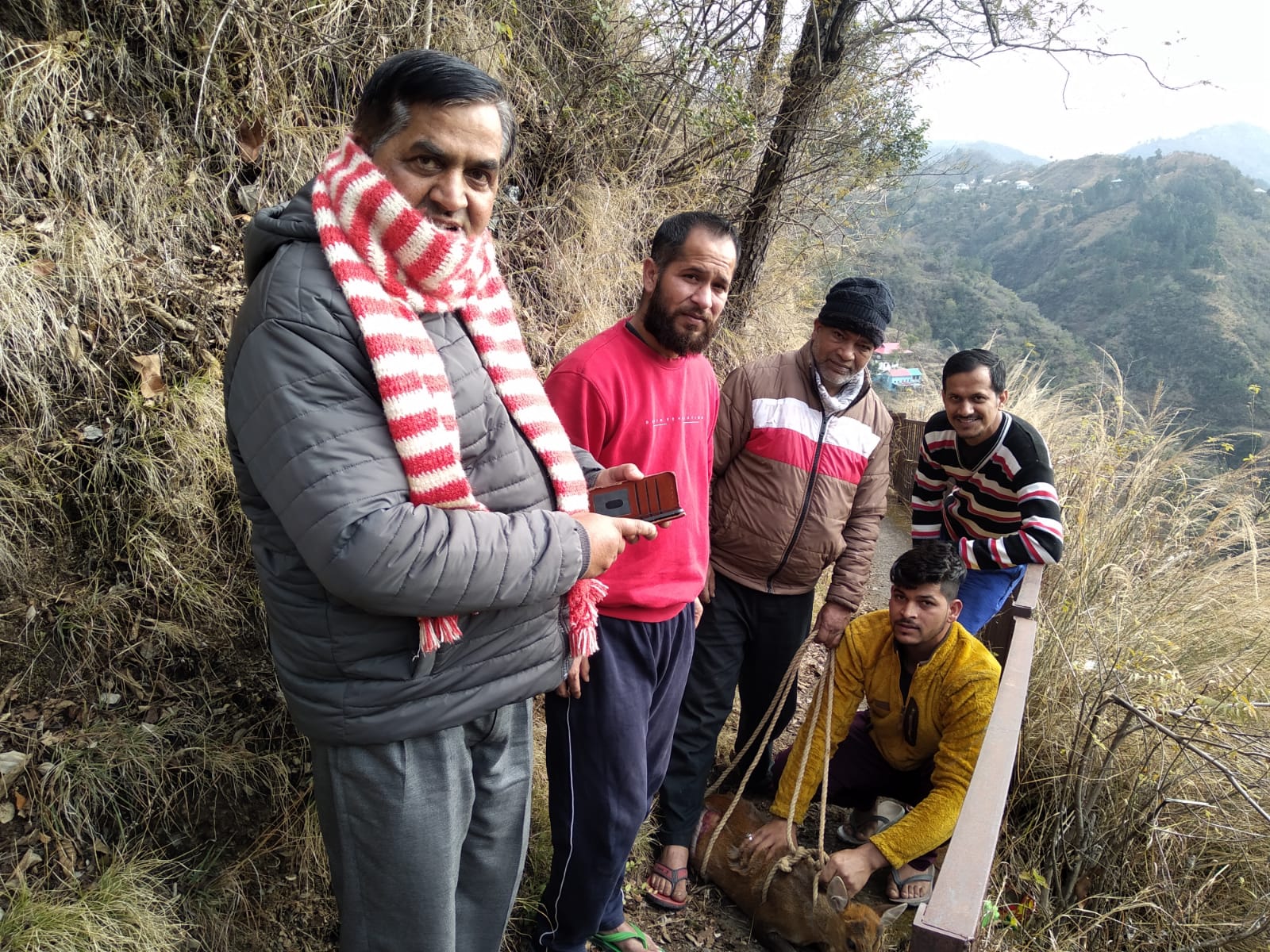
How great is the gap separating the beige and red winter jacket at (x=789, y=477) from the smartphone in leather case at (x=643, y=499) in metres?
1.04

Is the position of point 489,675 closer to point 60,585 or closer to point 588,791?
point 588,791

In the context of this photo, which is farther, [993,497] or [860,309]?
[993,497]

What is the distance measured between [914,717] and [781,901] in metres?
0.81

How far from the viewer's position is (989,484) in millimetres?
3088

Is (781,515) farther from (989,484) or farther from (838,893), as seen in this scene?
(838,893)

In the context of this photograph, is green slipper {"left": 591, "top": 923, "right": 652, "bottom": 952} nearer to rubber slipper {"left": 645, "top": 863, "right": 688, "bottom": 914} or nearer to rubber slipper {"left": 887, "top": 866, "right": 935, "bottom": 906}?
rubber slipper {"left": 645, "top": 863, "right": 688, "bottom": 914}

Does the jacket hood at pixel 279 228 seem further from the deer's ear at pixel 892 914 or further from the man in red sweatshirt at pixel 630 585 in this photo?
the deer's ear at pixel 892 914

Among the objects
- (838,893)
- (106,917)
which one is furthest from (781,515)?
(106,917)

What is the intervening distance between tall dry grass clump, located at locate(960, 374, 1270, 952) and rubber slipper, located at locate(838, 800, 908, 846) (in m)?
0.43

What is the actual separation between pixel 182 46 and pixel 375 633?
102 inches

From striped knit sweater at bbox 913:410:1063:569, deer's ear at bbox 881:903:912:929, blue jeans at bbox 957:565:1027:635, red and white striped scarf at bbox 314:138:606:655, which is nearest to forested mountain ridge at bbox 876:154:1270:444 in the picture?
striped knit sweater at bbox 913:410:1063:569

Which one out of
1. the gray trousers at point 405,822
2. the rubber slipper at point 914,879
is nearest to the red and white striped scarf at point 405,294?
the gray trousers at point 405,822

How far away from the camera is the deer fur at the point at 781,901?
93.2 inches

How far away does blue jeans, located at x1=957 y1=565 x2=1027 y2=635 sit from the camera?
307 cm
